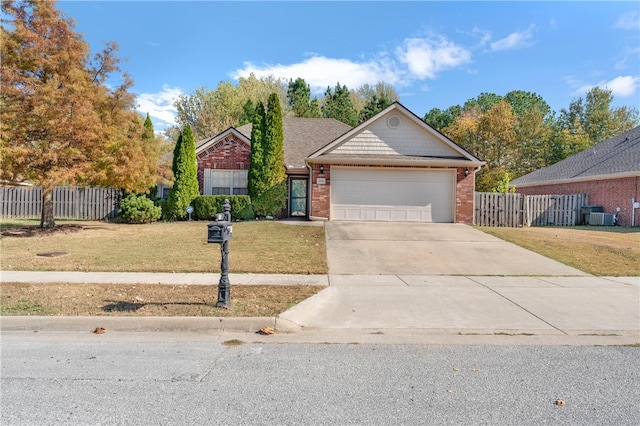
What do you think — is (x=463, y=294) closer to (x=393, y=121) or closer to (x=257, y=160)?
(x=393, y=121)

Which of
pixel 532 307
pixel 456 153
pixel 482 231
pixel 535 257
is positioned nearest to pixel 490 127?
pixel 456 153

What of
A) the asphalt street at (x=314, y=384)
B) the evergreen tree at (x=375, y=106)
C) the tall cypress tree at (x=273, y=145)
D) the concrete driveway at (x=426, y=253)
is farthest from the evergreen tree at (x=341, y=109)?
the asphalt street at (x=314, y=384)

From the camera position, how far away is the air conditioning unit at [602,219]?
61.9 feet

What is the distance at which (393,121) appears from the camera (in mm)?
17203

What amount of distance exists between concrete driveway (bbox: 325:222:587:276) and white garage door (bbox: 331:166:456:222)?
1.72m

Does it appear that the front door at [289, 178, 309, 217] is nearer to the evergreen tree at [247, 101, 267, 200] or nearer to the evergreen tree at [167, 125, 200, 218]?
the evergreen tree at [247, 101, 267, 200]

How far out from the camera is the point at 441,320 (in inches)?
215

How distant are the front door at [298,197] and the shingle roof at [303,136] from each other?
888 millimetres

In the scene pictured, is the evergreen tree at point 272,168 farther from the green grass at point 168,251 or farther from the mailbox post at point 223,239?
the mailbox post at point 223,239

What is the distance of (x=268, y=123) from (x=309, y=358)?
15.7 m

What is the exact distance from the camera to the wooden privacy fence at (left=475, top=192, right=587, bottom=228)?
56.8 ft

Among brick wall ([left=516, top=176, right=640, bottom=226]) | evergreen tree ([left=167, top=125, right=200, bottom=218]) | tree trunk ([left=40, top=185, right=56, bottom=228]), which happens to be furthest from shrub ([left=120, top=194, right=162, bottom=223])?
brick wall ([left=516, top=176, right=640, bottom=226])

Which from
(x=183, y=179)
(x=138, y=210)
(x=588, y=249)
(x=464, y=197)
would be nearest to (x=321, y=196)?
(x=464, y=197)

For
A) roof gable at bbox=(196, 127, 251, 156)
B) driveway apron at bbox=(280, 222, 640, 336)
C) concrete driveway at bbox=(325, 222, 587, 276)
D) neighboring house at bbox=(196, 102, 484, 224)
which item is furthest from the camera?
roof gable at bbox=(196, 127, 251, 156)
